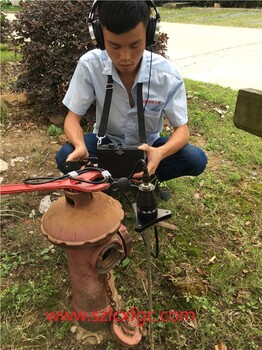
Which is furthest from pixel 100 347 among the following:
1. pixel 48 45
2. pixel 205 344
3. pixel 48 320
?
pixel 48 45

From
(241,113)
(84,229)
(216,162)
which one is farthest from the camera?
(216,162)

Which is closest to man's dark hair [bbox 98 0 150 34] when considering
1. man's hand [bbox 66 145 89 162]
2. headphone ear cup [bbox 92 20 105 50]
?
headphone ear cup [bbox 92 20 105 50]

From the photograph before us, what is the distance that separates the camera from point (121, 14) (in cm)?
144

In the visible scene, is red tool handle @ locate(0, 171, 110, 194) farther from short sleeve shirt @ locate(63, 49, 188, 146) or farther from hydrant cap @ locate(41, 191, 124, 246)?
short sleeve shirt @ locate(63, 49, 188, 146)

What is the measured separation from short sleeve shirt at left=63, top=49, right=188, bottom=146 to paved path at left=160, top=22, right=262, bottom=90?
122 inches

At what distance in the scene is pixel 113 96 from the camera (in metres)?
2.08

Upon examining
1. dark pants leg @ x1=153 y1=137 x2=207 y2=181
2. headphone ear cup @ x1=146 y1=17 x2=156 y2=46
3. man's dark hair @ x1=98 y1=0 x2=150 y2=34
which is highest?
man's dark hair @ x1=98 y1=0 x2=150 y2=34

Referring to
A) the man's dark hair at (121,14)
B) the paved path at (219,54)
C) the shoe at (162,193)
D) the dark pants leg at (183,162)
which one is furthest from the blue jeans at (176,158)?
the paved path at (219,54)

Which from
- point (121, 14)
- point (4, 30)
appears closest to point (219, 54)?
point (4, 30)

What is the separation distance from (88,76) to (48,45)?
1495mm

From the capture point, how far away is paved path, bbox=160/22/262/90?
530 cm

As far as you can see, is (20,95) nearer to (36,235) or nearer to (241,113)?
(36,235)

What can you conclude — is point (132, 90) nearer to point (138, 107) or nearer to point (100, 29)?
point (138, 107)

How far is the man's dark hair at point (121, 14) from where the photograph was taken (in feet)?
4.75
